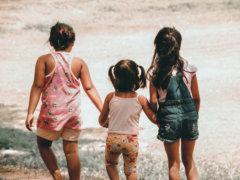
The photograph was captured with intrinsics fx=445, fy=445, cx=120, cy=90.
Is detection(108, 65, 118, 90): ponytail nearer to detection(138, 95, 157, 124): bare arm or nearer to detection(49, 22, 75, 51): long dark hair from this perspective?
detection(138, 95, 157, 124): bare arm

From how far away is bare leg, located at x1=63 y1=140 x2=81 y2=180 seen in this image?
365cm

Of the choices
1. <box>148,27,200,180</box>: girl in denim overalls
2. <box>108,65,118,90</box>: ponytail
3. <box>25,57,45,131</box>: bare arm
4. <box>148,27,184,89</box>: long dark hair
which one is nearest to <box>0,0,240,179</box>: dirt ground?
<box>25,57,45,131</box>: bare arm

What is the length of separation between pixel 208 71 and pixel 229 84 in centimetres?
114

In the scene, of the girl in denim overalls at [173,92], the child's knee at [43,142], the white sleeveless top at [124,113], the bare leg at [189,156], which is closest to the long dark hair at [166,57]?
the girl in denim overalls at [173,92]

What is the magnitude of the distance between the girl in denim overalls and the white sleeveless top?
0.50ft

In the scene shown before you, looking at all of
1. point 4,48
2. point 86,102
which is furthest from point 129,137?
point 4,48

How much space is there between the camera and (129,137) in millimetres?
3471

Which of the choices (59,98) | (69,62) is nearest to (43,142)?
(59,98)

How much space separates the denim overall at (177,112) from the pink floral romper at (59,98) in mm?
744

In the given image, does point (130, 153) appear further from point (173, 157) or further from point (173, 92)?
point (173, 92)

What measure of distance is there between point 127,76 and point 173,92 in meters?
0.38

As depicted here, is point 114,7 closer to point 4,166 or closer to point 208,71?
point 208,71

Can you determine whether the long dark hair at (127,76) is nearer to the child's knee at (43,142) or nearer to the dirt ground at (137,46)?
the child's knee at (43,142)

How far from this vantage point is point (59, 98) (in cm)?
354
